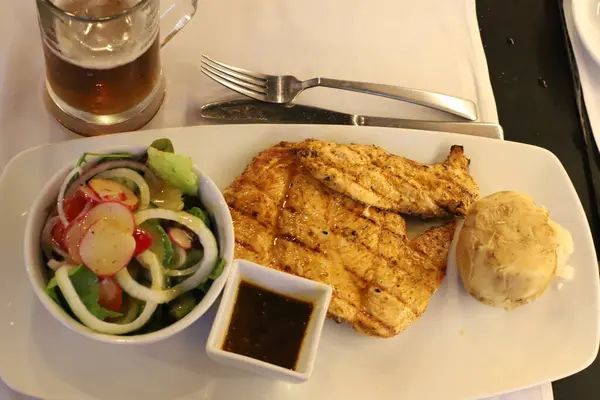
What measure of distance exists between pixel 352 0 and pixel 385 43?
0.90ft

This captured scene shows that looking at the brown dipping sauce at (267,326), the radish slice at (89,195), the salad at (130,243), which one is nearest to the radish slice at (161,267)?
the salad at (130,243)

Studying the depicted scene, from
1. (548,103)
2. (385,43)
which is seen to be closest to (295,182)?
(385,43)

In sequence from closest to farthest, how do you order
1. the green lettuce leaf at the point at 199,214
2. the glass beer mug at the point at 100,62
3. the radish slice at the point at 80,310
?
the radish slice at the point at 80,310, the green lettuce leaf at the point at 199,214, the glass beer mug at the point at 100,62

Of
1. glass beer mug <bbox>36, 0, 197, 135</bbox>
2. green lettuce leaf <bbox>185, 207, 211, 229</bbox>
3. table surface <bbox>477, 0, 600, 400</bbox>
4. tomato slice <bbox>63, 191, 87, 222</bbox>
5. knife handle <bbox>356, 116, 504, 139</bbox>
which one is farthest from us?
table surface <bbox>477, 0, 600, 400</bbox>

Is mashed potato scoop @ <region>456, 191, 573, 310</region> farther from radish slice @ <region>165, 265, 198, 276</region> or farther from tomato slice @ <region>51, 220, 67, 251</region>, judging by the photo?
tomato slice @ <region>51, 220, 67, 251</region>

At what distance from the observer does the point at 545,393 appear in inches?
80.6

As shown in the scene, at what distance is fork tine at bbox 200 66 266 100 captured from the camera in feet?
7.49

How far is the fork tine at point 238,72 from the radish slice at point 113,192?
0.84m

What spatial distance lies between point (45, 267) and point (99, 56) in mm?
734

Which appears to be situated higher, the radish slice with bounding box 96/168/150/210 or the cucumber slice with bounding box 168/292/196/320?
the radish slice with bounding box 96/168/150/210

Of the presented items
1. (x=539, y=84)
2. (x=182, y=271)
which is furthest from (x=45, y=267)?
(x=539, y=84)

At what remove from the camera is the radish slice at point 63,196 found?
1.58 meters

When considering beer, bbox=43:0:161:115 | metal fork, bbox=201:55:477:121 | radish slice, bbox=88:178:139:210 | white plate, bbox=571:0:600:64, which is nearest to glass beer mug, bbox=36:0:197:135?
beer, bbox=43:0:161:115

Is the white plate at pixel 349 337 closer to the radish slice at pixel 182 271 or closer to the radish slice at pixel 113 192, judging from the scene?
the radish slice at pixel 182 271
